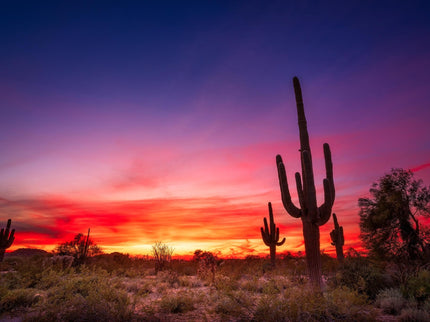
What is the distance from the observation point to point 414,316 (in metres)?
8.31

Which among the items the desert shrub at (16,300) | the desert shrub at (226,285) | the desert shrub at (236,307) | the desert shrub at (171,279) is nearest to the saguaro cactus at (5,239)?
the desert shrub at (171,279)

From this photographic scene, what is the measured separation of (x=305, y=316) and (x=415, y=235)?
63.8 feet

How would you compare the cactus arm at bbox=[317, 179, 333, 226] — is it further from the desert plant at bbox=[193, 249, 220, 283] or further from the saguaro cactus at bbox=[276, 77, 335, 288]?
the desert plant at bbox=[193, 249, 220, 283]

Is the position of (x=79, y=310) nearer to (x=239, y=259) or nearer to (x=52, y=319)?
(x=52, y=319)

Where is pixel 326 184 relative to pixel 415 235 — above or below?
above

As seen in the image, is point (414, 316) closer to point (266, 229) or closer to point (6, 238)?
point (266, 229)

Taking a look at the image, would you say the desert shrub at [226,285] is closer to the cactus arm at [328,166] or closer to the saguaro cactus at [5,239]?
the cactus arm at [328,166]

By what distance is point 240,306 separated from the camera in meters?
7.65

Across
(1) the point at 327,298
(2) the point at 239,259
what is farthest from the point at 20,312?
(2) the point at 239,259

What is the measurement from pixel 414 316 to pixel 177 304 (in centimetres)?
704

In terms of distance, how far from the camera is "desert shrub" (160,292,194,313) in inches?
360

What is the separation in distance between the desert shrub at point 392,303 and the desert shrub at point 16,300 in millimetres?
11785

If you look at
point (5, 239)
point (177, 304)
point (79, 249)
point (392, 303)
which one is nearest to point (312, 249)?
point (392, 303)

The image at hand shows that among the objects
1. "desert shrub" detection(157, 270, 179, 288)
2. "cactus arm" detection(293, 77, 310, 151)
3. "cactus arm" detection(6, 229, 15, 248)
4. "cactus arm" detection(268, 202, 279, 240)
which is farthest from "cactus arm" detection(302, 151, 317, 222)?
"cactus arm" detection(6, 229, 15, 248)
